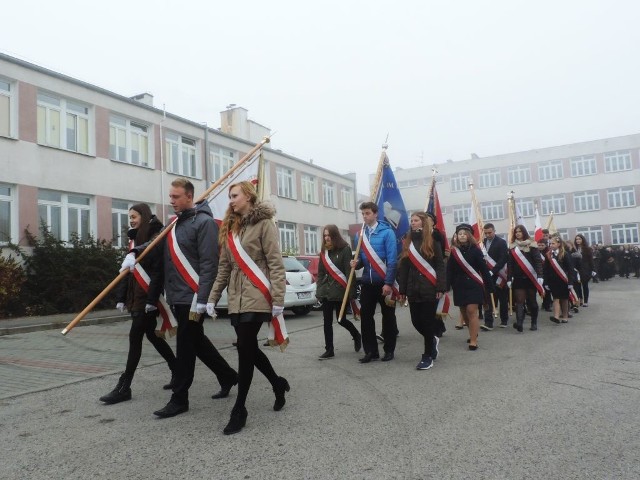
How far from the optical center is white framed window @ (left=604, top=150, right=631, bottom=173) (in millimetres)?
46594

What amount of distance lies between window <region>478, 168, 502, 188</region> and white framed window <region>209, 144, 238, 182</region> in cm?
3222

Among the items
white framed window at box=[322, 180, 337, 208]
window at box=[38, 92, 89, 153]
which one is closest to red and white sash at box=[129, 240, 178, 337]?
window at box=[38, 92, 89, 153]

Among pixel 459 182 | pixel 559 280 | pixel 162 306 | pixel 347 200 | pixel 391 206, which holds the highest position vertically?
pixel 459 182

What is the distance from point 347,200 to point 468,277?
30.8m

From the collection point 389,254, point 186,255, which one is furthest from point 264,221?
point 389,254

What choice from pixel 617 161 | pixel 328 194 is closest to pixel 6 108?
pixel 328 194

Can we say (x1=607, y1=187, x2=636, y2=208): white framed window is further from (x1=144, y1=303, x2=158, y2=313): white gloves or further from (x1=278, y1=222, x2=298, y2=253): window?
(x1=144, y1=303, x2=158, y2=313): white gloves

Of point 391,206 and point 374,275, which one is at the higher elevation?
point 391,206

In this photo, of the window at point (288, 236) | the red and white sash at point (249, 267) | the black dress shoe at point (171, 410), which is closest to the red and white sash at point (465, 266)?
the red and white sash at point (249, 267)

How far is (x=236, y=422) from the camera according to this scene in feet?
13.7

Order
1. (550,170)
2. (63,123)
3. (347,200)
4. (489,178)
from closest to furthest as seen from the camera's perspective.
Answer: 1. (63,123)
2. (347,200)
3. (550,170)
4. (489,178)

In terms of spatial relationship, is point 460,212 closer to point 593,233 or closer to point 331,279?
point 593,233

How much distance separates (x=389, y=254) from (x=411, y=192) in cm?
5077

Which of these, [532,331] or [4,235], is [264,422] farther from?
[4,235]
